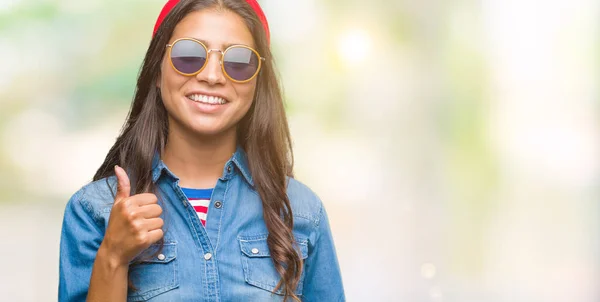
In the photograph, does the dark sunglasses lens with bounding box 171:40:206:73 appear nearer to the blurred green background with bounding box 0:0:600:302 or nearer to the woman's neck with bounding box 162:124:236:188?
the woman's neck with bounding box 162:124:236:188

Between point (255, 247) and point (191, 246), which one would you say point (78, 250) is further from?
point (255, 247)

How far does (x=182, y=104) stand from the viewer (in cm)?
198

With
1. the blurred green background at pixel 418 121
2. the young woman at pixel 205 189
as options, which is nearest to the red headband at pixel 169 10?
the young woman at pixel 205 189

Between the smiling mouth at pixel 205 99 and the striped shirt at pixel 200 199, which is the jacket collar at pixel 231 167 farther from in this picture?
the smiling mouth at pixel 205 99

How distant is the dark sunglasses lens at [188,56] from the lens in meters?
1.96

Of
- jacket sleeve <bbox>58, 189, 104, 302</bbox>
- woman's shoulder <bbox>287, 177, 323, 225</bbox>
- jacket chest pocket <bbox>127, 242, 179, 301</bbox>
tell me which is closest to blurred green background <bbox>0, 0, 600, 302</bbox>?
woman's shoulder <bbox>287, 177, 323, 225</bbox>

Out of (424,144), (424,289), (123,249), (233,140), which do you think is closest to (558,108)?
(424,144)

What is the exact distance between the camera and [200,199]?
6.68 feet

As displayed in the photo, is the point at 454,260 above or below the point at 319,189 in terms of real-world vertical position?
below

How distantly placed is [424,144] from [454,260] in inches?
19.5

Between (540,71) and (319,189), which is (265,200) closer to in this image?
(319,189)

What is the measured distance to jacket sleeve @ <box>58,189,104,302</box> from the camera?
193cm

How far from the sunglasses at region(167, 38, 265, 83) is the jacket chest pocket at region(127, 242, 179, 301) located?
0.42 metres

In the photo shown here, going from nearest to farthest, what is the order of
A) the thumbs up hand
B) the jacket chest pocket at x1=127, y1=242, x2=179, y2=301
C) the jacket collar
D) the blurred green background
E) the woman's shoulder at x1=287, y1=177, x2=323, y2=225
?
the thumbs up hand
the jacket chest pocket at x1=127, y1=242, x2=179, y2=301
the jacket collar
the woman's shoulder at x1=287, y1=177, x2=323, y2=225
the blurred green background
